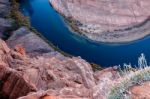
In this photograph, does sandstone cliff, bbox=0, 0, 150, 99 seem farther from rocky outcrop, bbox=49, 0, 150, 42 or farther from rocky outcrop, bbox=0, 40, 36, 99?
rocky outcrop, bbox=49, 0, 150, 42

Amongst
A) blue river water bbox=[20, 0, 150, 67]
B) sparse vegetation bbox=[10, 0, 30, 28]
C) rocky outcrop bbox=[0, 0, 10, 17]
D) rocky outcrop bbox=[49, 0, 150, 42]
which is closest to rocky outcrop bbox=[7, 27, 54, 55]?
sparse vegetation bbox=[10, 0, 30, 28]

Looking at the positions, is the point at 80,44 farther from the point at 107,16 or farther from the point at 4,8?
the point at 4,8

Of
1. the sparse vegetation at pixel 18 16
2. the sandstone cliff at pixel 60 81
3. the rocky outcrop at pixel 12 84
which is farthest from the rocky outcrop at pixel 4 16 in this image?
the rocky outcrop at pixel 12 84

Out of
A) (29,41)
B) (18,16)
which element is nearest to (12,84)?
(29,41)

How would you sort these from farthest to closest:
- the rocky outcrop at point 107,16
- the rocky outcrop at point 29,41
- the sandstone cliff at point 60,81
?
the rocky outcrop at point 107,16 < the rocky outcrop at point 29,41 < the sandstone cliff at point 60,81

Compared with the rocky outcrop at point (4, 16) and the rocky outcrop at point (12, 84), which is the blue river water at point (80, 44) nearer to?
the rocky outcrop at point (4, 16)
